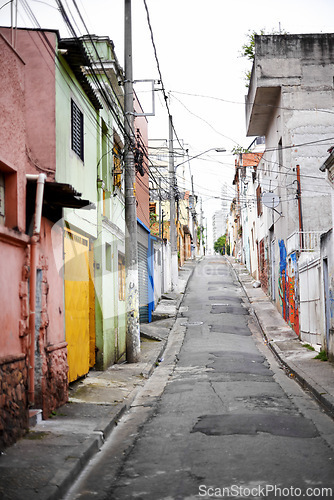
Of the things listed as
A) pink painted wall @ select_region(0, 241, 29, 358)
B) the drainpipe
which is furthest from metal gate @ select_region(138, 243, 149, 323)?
pink painted wall @ select_region(0, 241, 29, 358)

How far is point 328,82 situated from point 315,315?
10683 mm

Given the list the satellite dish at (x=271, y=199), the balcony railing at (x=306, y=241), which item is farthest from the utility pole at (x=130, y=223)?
the satellite dish at (x=271, y=199)

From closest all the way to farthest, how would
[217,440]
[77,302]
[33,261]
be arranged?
[217,440], [33,261], [77,302]

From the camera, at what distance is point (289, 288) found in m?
21.0

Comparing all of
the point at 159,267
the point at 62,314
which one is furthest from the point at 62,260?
the point at 159,267

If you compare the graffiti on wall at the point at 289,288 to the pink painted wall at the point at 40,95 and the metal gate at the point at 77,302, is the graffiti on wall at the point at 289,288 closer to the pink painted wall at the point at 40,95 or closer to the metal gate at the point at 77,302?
the metal gate at the point at 77,302

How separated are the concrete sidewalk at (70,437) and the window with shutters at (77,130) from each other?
15.6ft

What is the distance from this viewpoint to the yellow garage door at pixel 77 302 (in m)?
10.6

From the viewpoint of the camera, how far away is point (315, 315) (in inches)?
636

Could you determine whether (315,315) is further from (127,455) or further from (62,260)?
(127,455)

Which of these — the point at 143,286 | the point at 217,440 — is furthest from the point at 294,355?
the point at 217,440

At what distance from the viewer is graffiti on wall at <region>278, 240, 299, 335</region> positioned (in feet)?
64.6

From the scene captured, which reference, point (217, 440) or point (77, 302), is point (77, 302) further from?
point (217, 440)

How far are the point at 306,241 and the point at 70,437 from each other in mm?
14327
